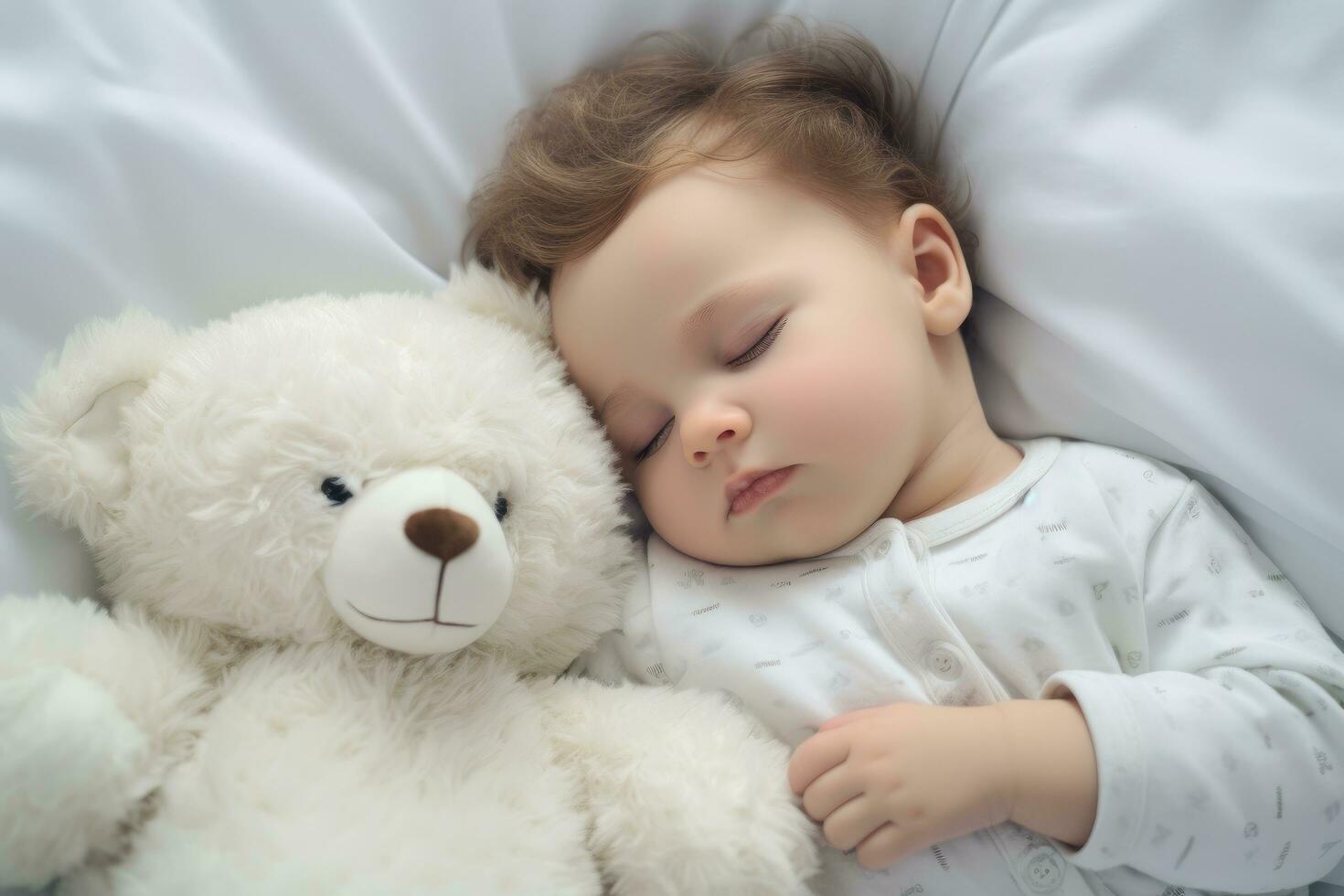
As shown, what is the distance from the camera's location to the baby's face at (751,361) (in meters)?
0.89

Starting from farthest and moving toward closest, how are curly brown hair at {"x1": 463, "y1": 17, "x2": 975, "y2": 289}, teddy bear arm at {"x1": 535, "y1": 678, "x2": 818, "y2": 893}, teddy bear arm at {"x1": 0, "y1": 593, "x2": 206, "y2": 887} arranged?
1. curly brown hair at {"x1": 463, "y1": 17, "x2": 975, "y2": 289}
2. teddy bear arm at {"x1": 535, "y1": 678, "x2": 818, "y2": 893}
3. teddy bear arm at {"x1": 0, "y1": 593, "x2": 206, "y2": 887}

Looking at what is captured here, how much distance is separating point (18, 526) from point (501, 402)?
1.36 ft

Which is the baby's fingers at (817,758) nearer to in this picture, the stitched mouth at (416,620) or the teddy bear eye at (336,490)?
the stitched mouth at (416,620)

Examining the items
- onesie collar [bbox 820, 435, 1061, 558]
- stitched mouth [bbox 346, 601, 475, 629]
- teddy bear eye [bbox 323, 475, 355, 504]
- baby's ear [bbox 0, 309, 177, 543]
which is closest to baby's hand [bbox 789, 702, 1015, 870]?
onesie collar [bbox 820, 435, 1061, 558]

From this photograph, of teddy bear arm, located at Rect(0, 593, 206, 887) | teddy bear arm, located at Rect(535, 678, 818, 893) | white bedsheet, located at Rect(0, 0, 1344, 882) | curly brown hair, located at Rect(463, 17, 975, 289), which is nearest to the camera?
teddy bear arm, located at Rect(0, 593, 206, 887)

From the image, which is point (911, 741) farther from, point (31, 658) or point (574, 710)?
point (31, 658)

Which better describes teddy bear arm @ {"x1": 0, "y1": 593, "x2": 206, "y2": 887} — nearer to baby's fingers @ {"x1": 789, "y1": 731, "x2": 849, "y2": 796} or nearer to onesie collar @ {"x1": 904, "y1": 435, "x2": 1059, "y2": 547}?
baby's fingers @ {"x1": 789, "y1": 731, "x2": 849, "y2": 796}

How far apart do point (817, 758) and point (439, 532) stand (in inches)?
14.8

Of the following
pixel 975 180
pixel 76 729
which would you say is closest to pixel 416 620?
pixel 76 729

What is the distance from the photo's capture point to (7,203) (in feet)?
2.82

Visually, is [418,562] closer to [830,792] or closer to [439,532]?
[439,532]

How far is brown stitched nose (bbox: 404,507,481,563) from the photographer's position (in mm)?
674

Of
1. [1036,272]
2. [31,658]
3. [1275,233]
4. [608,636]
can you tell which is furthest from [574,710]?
[1275,233]

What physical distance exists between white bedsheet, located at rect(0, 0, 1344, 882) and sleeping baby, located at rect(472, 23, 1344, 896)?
0.07m
